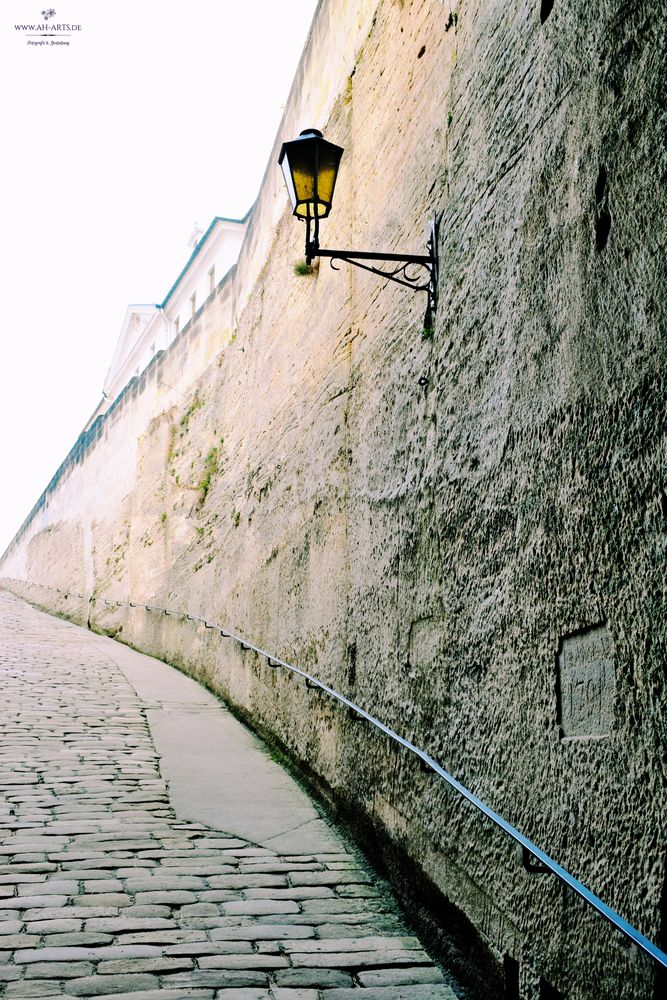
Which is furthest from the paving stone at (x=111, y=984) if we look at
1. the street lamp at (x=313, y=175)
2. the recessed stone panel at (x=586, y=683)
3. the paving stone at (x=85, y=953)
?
the street lamp at (x=313, y=175)

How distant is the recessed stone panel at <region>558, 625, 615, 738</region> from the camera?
8.29 feet

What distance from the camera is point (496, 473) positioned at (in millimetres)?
3467

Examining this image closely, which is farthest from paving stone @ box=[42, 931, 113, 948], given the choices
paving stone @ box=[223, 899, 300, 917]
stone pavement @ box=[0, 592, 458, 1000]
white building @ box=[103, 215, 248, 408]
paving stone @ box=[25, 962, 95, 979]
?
white building @ box=[103, 215, 248, 408]

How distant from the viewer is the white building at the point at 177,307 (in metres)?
27.9

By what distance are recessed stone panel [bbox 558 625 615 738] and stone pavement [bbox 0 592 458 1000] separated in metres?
1.22

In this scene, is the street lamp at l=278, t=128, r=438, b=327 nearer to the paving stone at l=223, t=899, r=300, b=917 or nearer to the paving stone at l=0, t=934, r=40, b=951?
the paving stone at l=223, t=899, r=300, b=917

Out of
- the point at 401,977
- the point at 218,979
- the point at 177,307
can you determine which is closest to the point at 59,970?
the point at 218,979

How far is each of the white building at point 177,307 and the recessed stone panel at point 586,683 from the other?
19.2m

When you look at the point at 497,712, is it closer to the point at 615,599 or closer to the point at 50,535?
the point at 615,599

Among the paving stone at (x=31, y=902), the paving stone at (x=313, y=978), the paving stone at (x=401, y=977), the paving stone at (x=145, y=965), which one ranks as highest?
the paving stone at (x=31, y=902)

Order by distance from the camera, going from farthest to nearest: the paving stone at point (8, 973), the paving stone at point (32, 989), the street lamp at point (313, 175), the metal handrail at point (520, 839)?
the street lamp at point (313, 175) → the paving stone at point (8, 973) → the paving stone at point (32, 989) → the metal handrail at point (520, 839)

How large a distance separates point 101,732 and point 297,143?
4492 millimetres

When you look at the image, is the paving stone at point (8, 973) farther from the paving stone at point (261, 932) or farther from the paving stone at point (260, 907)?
the paving stone at point (260, 907)

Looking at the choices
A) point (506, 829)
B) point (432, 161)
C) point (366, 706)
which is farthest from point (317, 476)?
point (506, 829)
